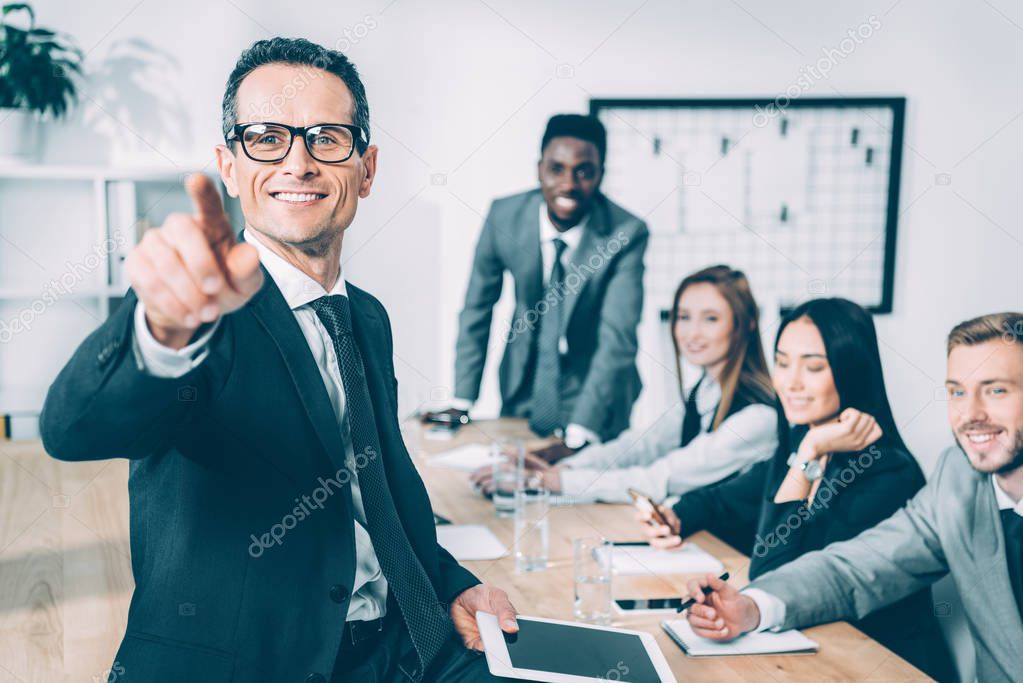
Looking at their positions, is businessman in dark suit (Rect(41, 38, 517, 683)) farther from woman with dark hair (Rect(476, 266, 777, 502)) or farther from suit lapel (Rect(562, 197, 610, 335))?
suit lapel (Rect(562, 197, 610, 335))

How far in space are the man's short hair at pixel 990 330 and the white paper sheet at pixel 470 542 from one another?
96 cm

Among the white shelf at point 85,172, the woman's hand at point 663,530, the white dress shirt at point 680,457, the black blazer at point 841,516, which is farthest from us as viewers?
the white shelf at point 85,172

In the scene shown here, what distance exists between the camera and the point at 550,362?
3031mm

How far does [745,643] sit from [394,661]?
→ 57 centimetres

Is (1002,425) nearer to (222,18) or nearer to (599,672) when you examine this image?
(599,672)

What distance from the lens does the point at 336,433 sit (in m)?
1.10

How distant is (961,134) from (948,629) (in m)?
2.78

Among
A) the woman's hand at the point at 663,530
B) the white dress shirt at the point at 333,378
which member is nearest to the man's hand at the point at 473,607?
the white dress shirt at the point at 333,378

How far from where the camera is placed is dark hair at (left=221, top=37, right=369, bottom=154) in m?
1.19

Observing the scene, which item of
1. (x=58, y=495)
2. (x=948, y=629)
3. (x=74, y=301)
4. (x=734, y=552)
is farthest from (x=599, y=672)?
(x=74, y=301)

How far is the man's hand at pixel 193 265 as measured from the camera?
75 centimetres

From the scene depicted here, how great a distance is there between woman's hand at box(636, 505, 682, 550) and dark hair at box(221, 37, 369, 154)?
1.01 metres

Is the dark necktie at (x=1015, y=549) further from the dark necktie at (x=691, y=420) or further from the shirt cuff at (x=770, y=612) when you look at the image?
the dark necktie at (x=691, y=420)

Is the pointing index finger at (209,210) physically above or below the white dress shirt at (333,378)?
above
